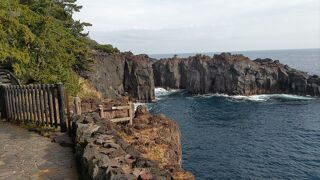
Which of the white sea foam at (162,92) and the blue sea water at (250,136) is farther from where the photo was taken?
the white sea foam at (162,92)

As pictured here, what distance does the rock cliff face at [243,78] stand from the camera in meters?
93.6

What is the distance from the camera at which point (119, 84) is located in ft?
294

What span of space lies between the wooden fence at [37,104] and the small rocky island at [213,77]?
63573 millimetres

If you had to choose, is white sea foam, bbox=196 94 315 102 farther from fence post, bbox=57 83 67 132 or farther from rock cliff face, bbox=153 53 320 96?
fence post, bbox=57 83 67 132

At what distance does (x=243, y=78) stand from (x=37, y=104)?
287 feet

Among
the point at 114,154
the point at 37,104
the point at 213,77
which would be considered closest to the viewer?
the point at 114,154

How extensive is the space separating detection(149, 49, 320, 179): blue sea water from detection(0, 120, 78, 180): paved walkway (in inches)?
1011

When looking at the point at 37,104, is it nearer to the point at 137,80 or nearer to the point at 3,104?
the point at 3,104

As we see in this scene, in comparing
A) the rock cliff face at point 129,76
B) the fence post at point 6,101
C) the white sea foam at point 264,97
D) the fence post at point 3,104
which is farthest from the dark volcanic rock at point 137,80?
the fence post at point 6,101

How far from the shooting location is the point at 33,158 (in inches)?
438

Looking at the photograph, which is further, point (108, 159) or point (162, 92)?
point (162, 92)

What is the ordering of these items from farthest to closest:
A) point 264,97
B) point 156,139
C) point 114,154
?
1. point 264,97
2. point 156,139
3. point 114,154

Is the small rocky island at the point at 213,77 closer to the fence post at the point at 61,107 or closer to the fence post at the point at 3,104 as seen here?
the fence post at the point at 3,104

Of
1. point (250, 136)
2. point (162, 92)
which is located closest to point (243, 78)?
point (162, 92)
